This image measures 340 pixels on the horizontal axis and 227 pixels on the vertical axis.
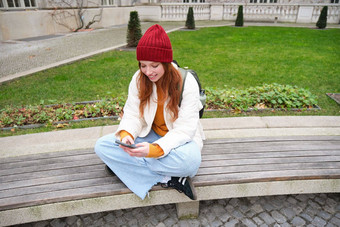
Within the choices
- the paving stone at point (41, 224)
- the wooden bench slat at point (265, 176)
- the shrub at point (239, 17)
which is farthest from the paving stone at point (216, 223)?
the shrub at point (239, 17)

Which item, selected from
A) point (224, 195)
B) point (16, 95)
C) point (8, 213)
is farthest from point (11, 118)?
point (224, 195)

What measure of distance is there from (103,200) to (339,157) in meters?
2.33

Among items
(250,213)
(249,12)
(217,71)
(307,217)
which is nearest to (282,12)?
(249,12)

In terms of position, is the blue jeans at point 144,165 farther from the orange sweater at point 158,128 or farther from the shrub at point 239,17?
the shrub at point 239,17

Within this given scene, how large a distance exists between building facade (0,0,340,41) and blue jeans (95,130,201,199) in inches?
447

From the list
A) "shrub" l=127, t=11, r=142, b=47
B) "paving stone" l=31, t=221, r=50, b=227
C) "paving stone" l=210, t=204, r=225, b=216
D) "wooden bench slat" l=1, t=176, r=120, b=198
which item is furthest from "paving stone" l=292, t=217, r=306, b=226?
"shrub" l=127, t=11, r=142, b=47

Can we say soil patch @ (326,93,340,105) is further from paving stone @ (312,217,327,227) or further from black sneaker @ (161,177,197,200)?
black sneaker @ (161,177,197,200)

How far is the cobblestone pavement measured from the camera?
2471 millimetres

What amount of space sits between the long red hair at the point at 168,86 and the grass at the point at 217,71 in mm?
2118

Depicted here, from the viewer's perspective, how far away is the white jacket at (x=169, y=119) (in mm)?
2168

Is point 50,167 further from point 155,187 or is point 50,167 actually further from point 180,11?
point 180,11

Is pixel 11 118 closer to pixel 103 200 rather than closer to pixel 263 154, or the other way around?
pixel 103 200

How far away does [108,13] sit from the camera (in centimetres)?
1648

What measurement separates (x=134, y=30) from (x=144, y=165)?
8.09m
